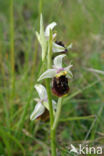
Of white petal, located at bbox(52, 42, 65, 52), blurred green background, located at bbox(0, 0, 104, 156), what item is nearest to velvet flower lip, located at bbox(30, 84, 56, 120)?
blurred green background, located at bbox(0, 0, 104, 156)

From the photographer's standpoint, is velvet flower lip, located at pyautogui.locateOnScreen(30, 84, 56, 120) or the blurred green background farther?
the blurred green background

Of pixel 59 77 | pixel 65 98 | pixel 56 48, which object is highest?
pixel 56 48

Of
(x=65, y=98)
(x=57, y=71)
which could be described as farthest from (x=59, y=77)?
(x=65, y=98)

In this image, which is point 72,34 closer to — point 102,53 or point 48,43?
point 102,53

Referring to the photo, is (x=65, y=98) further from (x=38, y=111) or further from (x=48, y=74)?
(x=48, y=74)

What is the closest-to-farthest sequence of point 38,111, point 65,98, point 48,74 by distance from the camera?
point 48,74, point 38,111, point 65,98

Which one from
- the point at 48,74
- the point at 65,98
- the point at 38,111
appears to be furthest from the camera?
the point at 65,98

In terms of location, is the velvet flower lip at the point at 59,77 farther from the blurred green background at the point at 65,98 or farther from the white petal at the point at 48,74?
the blurred green background at the point at 65,98

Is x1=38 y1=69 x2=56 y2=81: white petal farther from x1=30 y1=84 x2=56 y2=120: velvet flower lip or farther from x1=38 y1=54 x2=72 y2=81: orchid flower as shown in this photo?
x1=30 y1=84 x2=56 y2=120: velvet flower lip
